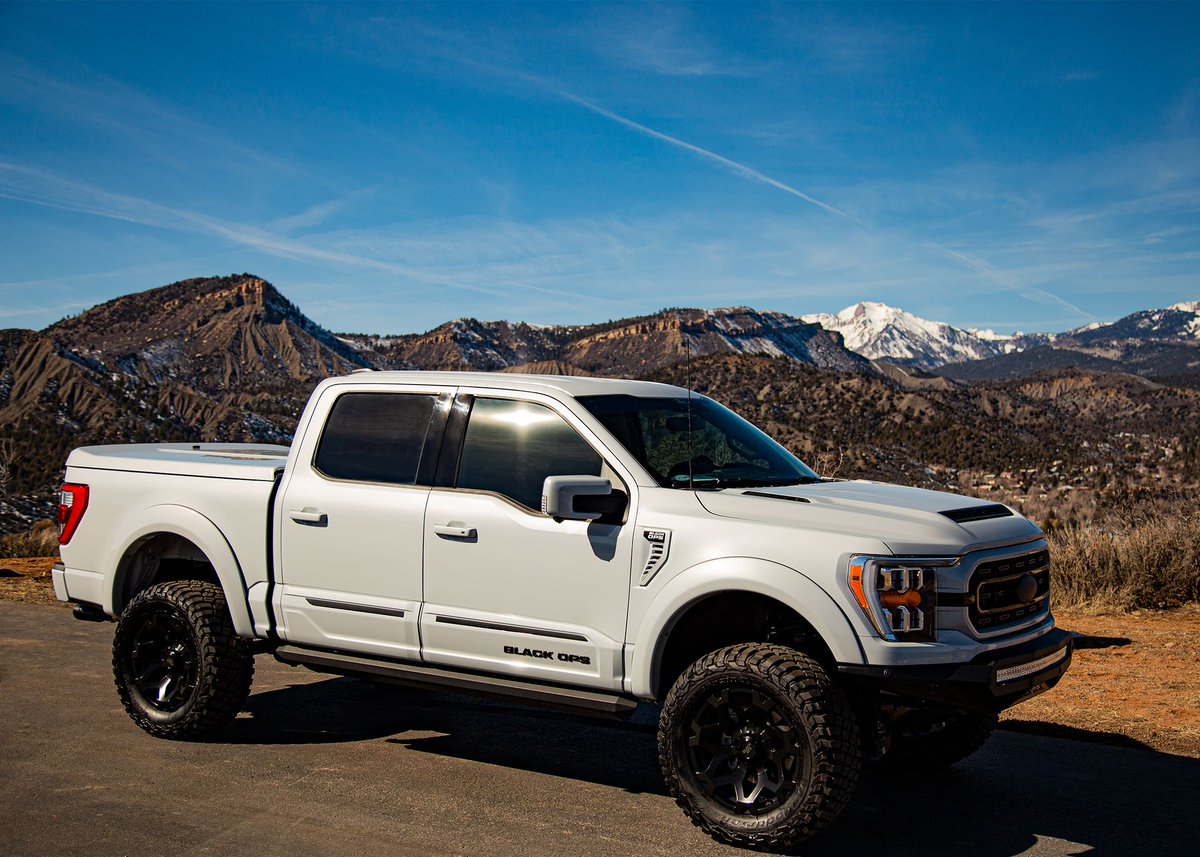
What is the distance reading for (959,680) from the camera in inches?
177

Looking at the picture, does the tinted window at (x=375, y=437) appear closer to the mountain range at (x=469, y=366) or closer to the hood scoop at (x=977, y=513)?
the mountain range at (x=469, y=366)

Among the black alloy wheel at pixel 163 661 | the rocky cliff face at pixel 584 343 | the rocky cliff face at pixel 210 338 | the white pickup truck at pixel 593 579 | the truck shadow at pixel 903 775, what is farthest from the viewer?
the rocky cliff face at pixel 584 343

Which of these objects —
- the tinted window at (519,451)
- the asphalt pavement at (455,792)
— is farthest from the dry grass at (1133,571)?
the tinted window at (519,451)

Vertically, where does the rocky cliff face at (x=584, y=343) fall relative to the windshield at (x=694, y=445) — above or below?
above

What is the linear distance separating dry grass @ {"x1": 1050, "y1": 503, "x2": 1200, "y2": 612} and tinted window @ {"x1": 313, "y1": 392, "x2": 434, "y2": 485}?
300 inches

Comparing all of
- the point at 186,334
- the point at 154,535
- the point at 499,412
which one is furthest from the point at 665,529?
the point at 186,334

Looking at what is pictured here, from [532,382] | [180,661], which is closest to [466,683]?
[532,382]

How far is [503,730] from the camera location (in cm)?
664

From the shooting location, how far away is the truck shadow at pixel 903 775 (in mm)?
4773

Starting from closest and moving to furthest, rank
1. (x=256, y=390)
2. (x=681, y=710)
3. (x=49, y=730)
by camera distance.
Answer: (x=681, y=710) < (x=49, y=730) < (x=256, y=390)

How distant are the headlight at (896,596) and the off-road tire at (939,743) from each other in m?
1.14

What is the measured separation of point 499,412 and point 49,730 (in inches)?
133

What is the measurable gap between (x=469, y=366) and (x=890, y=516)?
415ft

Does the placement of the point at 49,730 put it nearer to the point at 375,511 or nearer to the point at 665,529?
the point at 375,511
